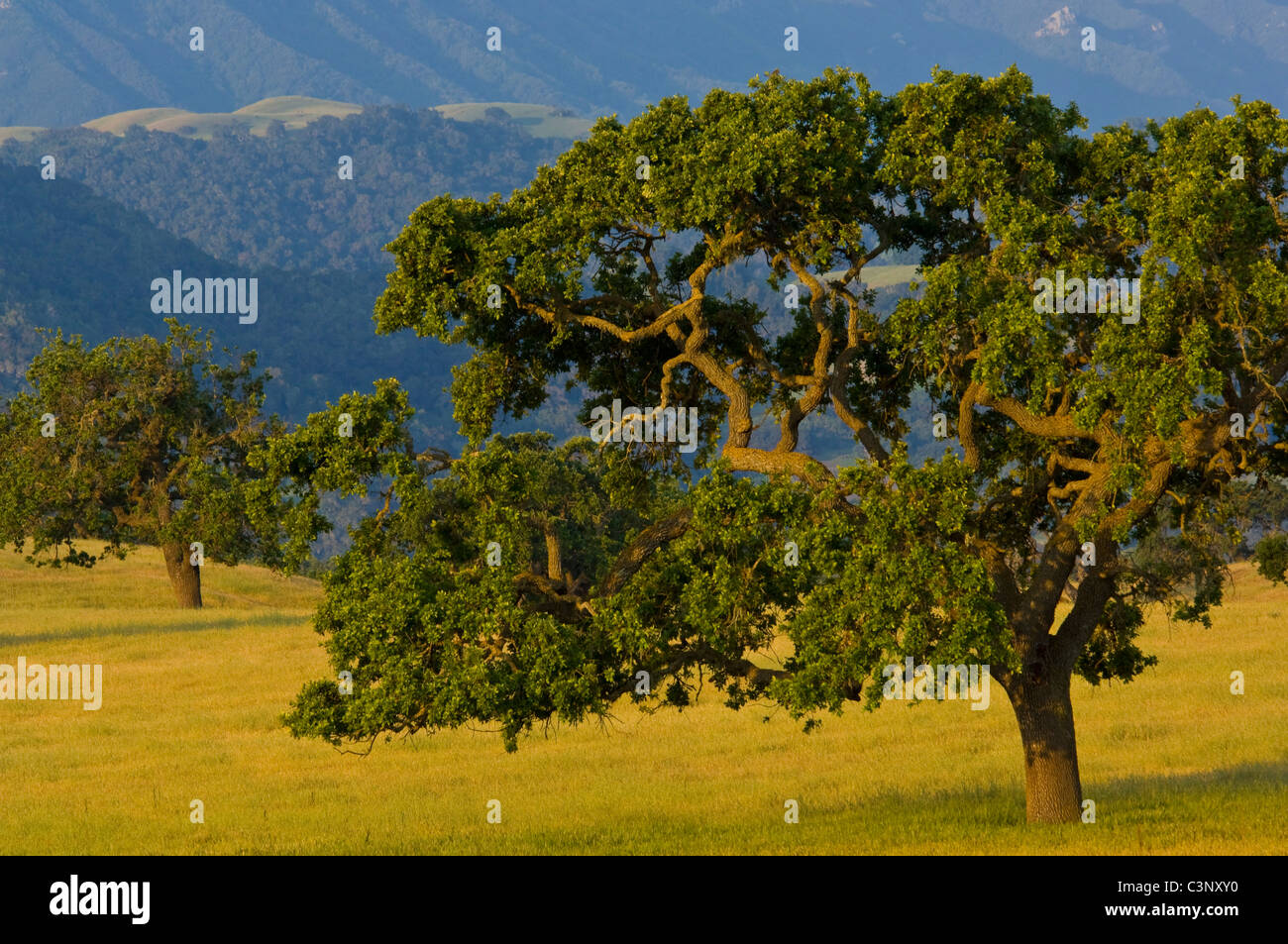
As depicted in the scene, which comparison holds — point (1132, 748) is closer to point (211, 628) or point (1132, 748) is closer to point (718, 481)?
point (718, 481)

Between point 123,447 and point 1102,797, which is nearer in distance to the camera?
point 1102,797

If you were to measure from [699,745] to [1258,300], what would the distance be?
75.6 ft

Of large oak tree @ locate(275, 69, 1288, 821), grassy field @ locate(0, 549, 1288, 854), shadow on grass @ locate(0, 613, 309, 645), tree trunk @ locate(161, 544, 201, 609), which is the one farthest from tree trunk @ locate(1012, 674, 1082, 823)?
tree trunk @ locate(161, 544, 201, 609)

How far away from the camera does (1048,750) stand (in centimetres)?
2580

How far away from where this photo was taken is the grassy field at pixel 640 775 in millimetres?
27641

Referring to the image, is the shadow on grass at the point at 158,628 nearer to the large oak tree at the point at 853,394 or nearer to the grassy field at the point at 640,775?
the grassy field at the point at 640,775

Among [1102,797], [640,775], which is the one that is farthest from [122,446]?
[1102,797]

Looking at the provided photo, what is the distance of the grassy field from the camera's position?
27.6m

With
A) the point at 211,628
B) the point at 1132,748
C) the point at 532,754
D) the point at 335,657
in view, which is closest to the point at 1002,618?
the point at 335,657

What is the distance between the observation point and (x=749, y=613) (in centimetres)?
2273

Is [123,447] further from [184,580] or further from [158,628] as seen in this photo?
[184,580]

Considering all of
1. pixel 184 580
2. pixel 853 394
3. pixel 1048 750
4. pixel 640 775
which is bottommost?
pixel 640 775

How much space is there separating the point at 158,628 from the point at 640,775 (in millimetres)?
33478

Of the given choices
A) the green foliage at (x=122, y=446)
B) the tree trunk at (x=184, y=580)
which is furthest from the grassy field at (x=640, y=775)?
the tree trunk at (x=184, y=580)
